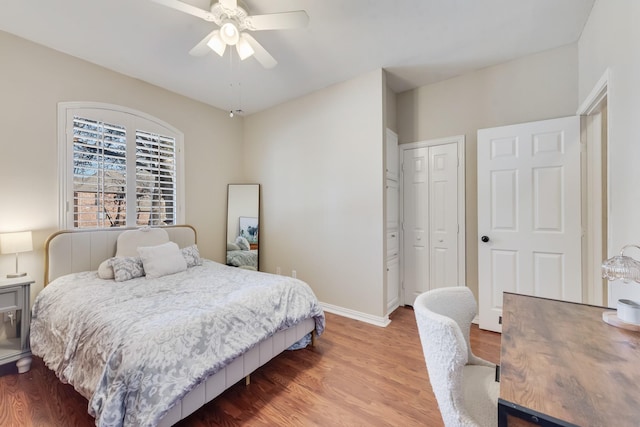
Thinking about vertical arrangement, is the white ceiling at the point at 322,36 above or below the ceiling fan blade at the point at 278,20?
above

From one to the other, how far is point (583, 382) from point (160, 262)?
291cm

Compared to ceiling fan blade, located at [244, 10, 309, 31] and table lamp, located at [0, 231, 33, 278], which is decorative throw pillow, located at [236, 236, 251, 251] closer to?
table lamp, located at [0, 231, 33, 278]

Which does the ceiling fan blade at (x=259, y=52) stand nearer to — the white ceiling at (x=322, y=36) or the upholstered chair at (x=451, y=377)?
the white ceiling at (x=322, y=36)

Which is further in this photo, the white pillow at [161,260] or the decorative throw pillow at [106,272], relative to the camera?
the white pillow at [161,260]

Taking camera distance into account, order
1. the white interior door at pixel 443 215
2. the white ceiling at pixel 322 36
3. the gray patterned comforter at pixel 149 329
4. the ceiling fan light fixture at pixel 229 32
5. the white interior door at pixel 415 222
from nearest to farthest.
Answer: the gray patterned comforter at pixel 149 329 → the ceiling fan light fixture at pixel 229 32 → the white ceiling at pixel 322 36 → the white interior door at pixel 443 215 → the white interior door at pixel 415 222

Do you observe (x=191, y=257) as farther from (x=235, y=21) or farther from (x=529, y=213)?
(x=529, y=213)

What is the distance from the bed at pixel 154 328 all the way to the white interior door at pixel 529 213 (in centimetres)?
187

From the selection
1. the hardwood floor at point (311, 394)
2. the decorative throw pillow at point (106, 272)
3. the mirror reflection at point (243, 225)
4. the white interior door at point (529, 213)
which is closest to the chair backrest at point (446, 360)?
the hardwood floor at point (311, 394)

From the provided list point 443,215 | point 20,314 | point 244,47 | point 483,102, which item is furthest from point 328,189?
point 20,314

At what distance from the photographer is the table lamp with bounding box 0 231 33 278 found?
2.02 meters

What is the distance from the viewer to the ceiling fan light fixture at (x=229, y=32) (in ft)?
6.03

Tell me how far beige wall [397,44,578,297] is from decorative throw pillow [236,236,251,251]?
260cm

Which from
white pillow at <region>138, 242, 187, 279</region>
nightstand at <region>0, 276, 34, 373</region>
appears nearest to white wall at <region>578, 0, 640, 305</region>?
white pillow at <region>138, 242, 187, 279</region>

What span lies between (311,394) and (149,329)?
3.72ft
